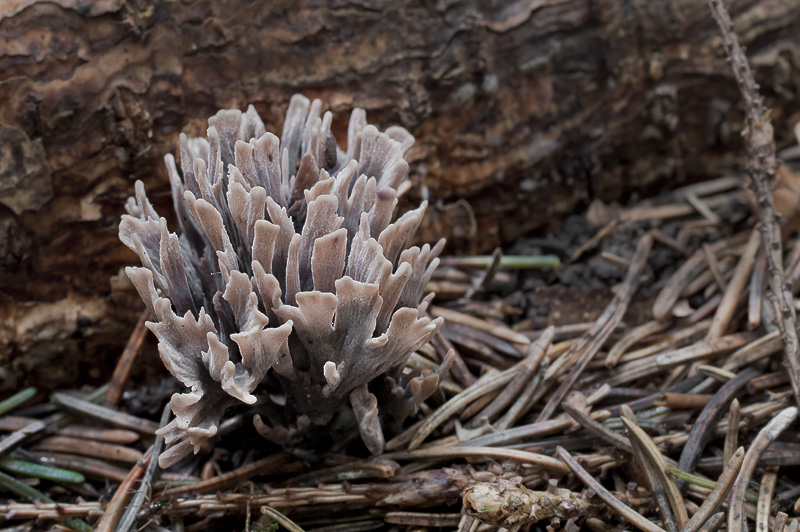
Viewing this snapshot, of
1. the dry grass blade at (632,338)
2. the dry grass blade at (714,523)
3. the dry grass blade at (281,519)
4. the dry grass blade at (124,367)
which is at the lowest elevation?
the dry grass blade at (714,523)

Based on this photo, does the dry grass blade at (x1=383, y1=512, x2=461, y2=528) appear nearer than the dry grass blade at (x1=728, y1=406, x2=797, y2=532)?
No

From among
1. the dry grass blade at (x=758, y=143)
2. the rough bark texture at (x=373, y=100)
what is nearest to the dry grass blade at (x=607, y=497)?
the dry grass blade at (x=758, y=143)

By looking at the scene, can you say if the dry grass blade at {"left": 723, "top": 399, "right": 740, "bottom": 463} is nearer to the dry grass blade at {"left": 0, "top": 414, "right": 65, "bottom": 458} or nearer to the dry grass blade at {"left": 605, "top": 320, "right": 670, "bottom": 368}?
the dry grass blade at {"left": 605, "top": 320, "right": 670, "bottom": 368}

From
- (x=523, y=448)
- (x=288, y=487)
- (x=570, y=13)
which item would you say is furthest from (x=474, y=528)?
(x=570, y=13)

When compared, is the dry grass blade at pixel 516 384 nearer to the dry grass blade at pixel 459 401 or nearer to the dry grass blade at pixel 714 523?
the dry grass blade at pixel 459 401

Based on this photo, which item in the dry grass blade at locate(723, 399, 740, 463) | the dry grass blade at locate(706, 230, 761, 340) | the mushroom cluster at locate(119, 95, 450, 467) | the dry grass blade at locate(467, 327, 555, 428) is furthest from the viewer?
the dry grass blade at locate(706, 230, 761, 340)

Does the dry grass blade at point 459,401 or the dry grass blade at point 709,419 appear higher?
the dry grass blade at point 459,401

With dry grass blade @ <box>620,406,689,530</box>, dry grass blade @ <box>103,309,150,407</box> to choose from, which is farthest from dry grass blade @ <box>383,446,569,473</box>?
dry grass blade @ <box>103,309,150,407</box>

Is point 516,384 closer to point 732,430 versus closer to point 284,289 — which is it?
point 732,430
